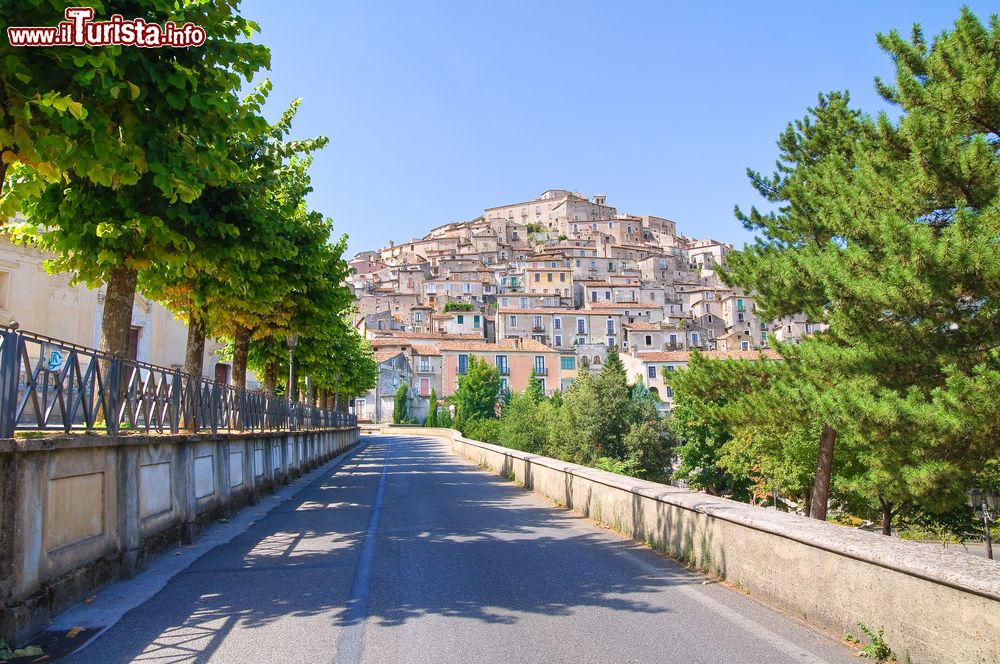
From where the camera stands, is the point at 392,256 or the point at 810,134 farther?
the point at 392,256

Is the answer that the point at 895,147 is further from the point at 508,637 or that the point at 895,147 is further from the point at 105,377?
the point at 105,377

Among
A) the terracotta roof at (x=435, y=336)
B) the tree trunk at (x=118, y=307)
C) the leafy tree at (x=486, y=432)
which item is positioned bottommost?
the leafy tree at (x=486, y=432)

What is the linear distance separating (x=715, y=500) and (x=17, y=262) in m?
31.4

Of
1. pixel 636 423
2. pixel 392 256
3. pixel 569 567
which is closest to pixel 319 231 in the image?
pixel 569 567

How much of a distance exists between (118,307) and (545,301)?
96.5 meters

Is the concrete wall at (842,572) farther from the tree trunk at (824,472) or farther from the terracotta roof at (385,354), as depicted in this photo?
the terracotta roof at (385,354)

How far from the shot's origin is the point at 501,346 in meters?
86.2

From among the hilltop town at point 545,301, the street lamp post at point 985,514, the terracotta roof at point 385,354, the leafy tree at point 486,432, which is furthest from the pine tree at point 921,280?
the terracotta roof at point 385,354

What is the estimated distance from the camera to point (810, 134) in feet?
57.1

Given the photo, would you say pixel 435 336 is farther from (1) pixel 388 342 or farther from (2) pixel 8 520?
(2) pixel 8 520

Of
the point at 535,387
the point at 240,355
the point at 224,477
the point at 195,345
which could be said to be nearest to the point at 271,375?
the point at 240,355

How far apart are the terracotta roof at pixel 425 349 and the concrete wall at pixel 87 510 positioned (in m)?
77.3

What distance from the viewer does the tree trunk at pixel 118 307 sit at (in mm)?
10867

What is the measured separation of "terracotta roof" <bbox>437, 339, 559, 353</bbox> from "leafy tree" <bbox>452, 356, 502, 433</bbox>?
9.59 m
